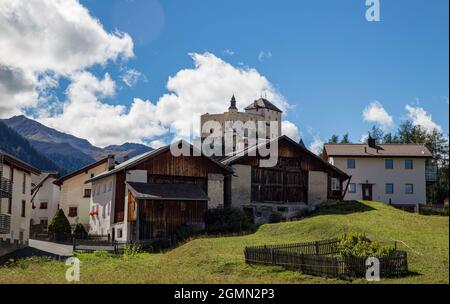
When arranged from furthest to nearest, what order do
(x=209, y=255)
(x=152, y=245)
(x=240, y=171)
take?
(x=240, y=171) → (x=152, y=245) → (x=209, y=255)

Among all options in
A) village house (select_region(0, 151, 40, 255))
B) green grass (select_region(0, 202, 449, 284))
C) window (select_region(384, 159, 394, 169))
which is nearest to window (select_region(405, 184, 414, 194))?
window (select_region(384, 159, 394, 169))

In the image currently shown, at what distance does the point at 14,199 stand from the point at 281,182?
2454 cm


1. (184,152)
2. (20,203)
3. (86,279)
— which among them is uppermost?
(184,152)

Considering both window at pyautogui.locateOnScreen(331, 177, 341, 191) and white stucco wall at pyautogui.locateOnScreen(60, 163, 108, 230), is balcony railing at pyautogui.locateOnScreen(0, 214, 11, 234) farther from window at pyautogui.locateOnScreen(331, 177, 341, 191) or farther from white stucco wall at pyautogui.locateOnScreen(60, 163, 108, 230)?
window at pyautogui.locateOnScreen(331, 177, 341, 191)

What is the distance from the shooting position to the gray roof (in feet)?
149

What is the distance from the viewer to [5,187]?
45469mm

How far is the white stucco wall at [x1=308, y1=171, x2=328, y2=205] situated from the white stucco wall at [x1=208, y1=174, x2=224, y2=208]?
387 inches

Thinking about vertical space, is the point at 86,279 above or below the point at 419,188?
below

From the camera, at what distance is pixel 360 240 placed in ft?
96.0

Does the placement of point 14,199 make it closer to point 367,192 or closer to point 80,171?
Answer: point 80,171

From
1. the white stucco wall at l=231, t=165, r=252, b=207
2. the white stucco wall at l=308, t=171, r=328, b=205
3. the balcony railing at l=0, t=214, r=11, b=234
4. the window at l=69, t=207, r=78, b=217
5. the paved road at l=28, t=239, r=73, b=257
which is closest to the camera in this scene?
the paved road at l=28, t=239, r=73, b=257

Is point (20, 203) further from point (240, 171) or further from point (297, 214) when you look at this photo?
point (297, 214)
